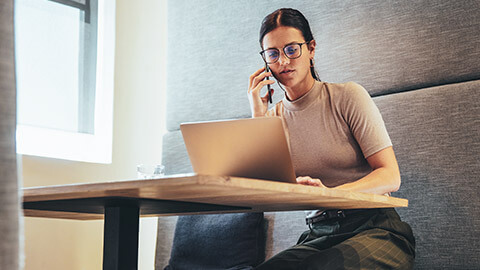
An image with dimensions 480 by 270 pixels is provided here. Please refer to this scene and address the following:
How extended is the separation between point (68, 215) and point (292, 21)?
973mm

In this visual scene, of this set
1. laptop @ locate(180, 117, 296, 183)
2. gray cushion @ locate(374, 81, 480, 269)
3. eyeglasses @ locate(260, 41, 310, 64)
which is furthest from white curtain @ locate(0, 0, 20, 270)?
gray cushion @ locate(374, 81, 480, 269)

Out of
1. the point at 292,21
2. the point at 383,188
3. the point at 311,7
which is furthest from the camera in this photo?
the point at 311,7

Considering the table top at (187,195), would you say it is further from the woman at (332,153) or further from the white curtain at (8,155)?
the white curtain at (8,155)

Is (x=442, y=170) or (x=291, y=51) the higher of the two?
(x=291, y=51)

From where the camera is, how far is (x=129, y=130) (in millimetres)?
3389

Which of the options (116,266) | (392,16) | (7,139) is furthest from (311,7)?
(7,139)

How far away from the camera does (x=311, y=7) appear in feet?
8.61

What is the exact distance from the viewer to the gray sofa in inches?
80.5

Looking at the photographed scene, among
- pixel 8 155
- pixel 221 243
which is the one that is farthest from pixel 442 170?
pixel 8 155

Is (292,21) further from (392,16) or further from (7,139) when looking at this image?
(7,139)

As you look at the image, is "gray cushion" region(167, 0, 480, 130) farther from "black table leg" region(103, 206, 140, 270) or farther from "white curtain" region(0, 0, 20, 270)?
"white curtain" region(0, 0, 20, 270)

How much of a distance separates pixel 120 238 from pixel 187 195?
321 mm

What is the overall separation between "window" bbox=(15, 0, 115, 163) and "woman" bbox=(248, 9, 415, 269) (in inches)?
53.1

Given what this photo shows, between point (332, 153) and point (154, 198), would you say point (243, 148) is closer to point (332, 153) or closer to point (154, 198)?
point (154, 198)
